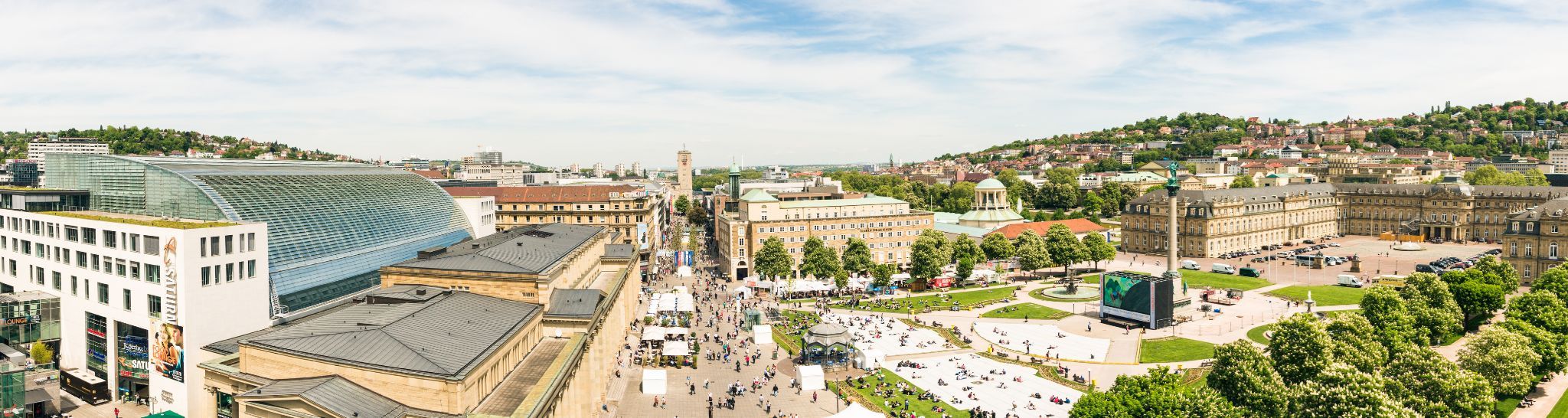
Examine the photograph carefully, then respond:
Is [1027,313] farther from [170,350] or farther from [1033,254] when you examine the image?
[170,350]

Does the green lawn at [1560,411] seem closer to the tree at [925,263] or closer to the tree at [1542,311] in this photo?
the tree at [1542,311]

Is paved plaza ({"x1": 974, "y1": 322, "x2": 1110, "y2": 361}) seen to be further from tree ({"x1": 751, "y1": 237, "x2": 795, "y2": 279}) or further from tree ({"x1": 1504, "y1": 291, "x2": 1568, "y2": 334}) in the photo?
tree ({"x1": 751, "y1": 237, "x2": 795, "y2": 279})

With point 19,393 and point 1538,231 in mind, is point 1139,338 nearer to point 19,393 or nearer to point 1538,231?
point 1538,231

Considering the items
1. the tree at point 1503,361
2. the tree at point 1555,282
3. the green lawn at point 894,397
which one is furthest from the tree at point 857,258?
the tree at point 1503,361

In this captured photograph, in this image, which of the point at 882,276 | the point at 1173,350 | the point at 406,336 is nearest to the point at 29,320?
the point at 406,336

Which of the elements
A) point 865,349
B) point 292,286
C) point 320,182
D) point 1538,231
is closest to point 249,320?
point 292,286

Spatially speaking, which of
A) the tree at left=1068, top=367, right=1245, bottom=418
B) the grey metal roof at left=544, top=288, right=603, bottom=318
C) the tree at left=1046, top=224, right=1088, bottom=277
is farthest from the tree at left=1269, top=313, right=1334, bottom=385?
the tree at left=1046, top=224, right=1088, bottom=277

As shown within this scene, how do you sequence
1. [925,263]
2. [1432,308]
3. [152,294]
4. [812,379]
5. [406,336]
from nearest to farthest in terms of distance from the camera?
[406,336]
[152,294]
[812,379]
[1432,308]
[925,263]
